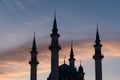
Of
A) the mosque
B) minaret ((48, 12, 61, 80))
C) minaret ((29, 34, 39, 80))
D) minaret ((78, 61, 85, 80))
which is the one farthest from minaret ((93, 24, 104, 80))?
minaret ((29, 34, 39, 80))

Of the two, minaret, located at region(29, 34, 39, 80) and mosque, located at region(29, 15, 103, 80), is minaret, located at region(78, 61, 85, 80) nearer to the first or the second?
mosque, located at region(29, 15, 103, 80)

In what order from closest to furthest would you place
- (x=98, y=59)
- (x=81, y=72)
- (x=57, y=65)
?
(x=57, y=65) → (x=98, y=59) → (x=81, y=72)

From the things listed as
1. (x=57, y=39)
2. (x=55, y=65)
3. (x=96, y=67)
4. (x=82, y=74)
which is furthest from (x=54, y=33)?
(x=82, y=74)

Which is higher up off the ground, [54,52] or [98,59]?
[54,52]

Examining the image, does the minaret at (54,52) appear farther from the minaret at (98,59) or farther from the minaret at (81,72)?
the minaret at (81,72)

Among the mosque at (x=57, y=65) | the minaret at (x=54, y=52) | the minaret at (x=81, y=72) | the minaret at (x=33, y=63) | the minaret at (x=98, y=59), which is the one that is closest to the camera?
the minaret at (x=54, y=52)

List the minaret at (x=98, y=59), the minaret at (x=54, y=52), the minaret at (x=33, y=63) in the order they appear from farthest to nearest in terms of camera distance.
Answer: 1. the minaret at (x=33, y=63)
2. the minaret at (x=98, y=59)
3. the minaret at (x=54, y=52)

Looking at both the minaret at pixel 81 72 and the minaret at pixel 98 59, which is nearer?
the minaret at pixel 98 59

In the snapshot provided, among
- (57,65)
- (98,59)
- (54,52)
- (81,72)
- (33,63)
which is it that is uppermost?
(33,63)

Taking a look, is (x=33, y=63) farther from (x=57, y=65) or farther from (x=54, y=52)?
(x=57, y=65)

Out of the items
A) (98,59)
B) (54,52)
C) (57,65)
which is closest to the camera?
(57,65)

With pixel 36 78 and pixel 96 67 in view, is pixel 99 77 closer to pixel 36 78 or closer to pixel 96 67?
pixel 96 67

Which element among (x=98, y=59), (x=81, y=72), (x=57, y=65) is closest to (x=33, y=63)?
(x=57, y=65)

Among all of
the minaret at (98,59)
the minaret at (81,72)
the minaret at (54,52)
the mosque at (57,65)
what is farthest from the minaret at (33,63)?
the minaret at (98,59)
